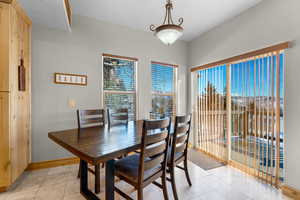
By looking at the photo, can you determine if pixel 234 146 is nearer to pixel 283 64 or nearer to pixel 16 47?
pixel 283 64

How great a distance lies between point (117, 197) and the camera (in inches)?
76.0

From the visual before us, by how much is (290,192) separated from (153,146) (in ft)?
6.68

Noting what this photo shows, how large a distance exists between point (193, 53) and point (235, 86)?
152cm

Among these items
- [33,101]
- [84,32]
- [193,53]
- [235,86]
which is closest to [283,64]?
[235,86]

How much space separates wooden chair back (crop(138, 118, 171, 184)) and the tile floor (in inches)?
27.7

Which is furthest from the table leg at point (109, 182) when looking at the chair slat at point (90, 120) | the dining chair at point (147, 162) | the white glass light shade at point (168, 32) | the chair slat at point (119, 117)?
the white glass light shade at point (168, 32)

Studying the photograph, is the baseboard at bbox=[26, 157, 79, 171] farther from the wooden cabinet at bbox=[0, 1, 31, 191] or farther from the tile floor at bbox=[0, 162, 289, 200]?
the wooden cabinet at bbox=[0, 1, 31, 191]

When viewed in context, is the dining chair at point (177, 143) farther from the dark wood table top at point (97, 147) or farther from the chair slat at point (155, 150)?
the dark wood table top at point (97, 147)

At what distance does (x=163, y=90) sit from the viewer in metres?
3.91

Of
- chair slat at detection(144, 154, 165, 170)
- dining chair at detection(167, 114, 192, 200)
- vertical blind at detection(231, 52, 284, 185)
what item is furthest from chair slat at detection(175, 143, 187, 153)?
vertical blind at detection(231, 52, 284, 185)

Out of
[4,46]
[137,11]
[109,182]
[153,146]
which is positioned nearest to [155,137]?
[153,146]

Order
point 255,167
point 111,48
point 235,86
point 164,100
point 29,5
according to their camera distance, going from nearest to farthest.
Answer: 1. point 29,5
2. point 255,167
3. point 235,86
4. point 111,48
5. point 164,100

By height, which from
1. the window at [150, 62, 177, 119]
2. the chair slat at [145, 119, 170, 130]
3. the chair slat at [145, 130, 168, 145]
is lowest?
A: the chair slat at [145, 130, 168, 145]

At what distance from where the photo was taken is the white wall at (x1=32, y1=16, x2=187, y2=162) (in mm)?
2629
